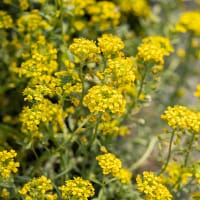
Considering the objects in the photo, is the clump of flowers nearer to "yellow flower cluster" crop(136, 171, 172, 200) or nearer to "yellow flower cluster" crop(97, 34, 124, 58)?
"yellow flower cluster" crop(97, 34, 124, 58)

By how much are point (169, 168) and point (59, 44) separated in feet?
3.11

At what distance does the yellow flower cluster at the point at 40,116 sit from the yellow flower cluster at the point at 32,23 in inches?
21.9

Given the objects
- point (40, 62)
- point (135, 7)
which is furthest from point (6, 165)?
point (135, 7)

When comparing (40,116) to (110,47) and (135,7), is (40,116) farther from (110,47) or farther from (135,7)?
(135,7)

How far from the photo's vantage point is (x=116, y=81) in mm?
2311

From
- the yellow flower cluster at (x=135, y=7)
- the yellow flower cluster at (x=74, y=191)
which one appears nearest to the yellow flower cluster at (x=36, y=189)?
the yellow flower cluster at (x=74, y=191)

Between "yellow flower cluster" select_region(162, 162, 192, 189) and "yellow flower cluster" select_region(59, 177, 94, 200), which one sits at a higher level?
"yellow flower cluster" select_region(59, 177, 94, 200)

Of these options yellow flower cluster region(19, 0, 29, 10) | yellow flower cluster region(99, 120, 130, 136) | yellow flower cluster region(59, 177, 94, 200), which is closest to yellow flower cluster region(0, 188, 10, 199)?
yellow flower cluster region(59, 177, 94, 200)

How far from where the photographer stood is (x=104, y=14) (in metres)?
3.18

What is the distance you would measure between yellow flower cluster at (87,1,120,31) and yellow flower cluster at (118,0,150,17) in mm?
618

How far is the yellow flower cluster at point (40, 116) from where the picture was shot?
7.25ft

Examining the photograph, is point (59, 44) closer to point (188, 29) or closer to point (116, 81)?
point (116, 81)

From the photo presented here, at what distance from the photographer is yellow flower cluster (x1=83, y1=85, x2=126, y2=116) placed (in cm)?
211

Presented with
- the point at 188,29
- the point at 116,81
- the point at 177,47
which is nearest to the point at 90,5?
the point at 188,29
